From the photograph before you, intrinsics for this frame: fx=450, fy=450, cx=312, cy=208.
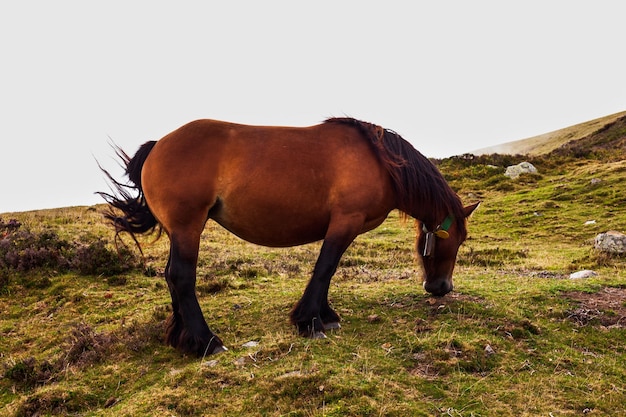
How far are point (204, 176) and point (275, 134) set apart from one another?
1.03m

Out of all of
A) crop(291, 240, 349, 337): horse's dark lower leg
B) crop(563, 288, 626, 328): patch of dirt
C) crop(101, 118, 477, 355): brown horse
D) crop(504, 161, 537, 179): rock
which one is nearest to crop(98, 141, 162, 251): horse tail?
crop(101, 118, 477, 355): brown horse

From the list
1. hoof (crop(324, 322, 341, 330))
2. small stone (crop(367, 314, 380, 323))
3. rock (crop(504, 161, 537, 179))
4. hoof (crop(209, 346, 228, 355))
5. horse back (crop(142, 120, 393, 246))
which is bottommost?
small stone (crop(367, 314, 380, 323))

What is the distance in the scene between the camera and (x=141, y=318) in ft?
21.6

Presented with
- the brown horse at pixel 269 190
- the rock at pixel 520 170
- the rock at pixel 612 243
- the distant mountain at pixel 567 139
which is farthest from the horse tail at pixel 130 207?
the distant mountain at pixel 567 139

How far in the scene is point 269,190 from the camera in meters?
5.27

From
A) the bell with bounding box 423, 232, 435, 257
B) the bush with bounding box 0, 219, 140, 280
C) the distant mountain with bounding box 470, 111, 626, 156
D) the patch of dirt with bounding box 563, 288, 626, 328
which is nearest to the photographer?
the patch of dirt with bounding box 563, 288, 626, 328

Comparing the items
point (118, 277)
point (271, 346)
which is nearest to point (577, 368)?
point (271, 346)

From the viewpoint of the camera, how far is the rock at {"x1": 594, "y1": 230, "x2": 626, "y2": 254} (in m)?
11.2

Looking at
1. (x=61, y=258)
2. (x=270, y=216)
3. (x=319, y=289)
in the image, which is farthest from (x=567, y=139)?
(x=270, y=216)

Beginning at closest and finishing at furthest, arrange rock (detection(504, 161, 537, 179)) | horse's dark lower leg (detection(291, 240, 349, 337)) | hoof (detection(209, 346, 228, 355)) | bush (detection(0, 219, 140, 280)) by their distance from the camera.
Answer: hoof (detection(209, 346, 228, 355)) < horse's dark lower leg (detection(291, 240, 349, 337)) < bush (detection(0, 219, 140, 280)) < rock (detection(504, 161, 537, 179))

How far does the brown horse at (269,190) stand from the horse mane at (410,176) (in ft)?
0.06

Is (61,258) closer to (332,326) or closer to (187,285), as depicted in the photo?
(187,285)

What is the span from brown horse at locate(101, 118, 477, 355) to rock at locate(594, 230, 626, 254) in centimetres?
817

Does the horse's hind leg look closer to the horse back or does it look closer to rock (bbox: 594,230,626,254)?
the horse back
